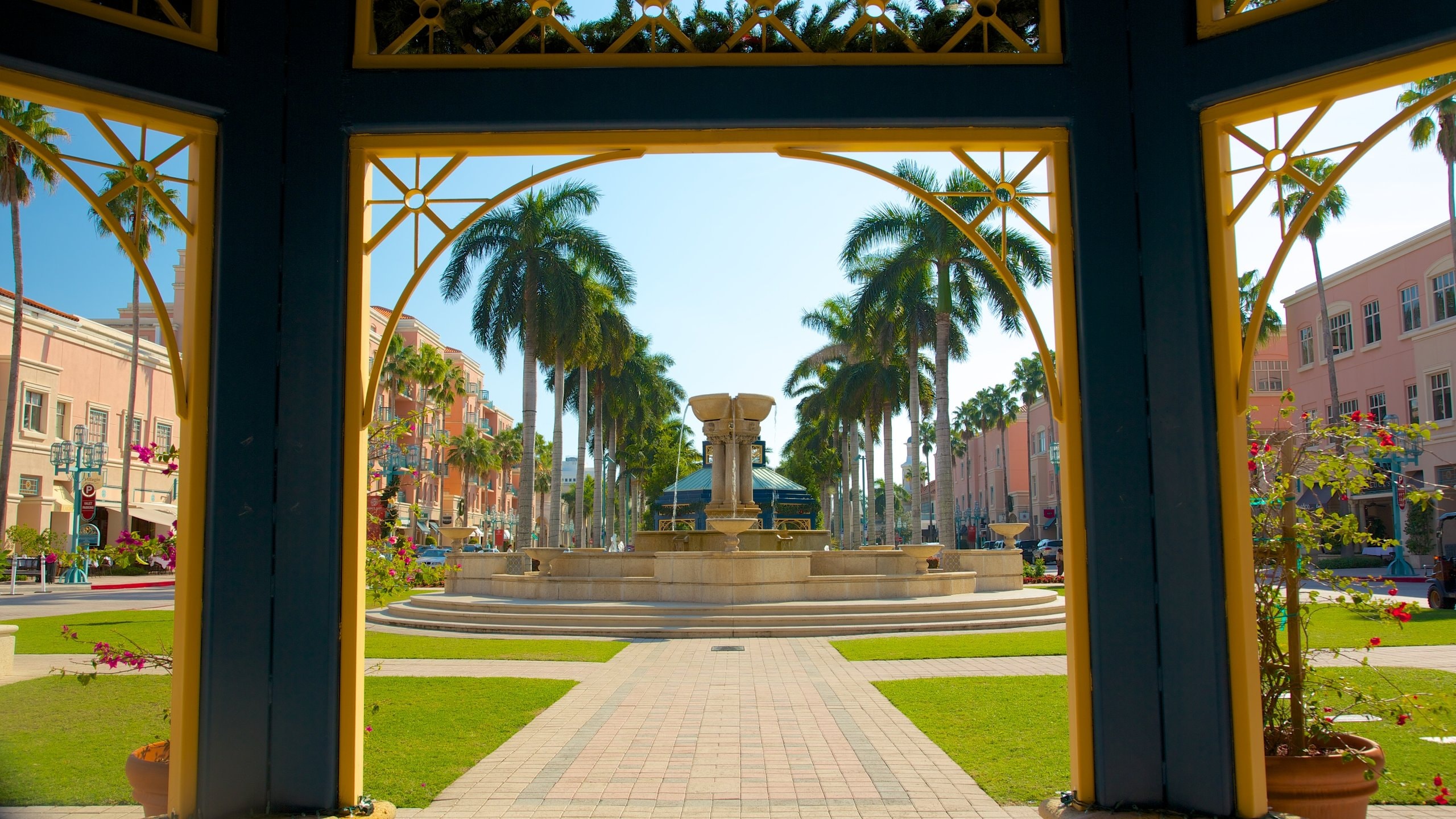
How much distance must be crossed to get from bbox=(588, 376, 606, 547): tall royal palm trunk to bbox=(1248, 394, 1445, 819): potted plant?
3720cm

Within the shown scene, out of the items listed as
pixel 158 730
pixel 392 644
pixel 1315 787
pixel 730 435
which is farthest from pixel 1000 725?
pixel 730 435

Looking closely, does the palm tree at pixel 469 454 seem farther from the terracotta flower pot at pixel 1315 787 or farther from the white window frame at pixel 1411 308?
the terracotta flower pot at pixel 1315 787

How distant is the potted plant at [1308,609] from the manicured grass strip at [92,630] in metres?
12.5

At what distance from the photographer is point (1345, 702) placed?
8.77 metres

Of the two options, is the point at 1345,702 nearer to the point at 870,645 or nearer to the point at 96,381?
the point at 870,645

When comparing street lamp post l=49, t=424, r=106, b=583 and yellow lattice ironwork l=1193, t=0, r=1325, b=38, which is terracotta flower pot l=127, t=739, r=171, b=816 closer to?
yellow lattice ironwork l=1193, t=0, r=1325, b=38

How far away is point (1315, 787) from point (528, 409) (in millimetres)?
28785

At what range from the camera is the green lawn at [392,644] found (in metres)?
13.8

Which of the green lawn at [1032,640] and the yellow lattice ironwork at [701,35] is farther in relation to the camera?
the green lawn at [1032,640]


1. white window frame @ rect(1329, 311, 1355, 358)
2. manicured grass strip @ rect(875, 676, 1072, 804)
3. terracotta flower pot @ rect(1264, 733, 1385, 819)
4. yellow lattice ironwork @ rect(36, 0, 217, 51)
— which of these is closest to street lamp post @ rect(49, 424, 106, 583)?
manicured grass strip @ rect(875, 676, 1072, 804)

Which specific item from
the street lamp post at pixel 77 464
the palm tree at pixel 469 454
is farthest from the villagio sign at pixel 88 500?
the palm tree at pixel 469 454

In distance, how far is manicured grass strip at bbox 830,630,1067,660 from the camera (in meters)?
13.5

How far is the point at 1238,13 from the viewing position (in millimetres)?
4875

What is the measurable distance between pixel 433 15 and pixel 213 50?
3.50 feet
